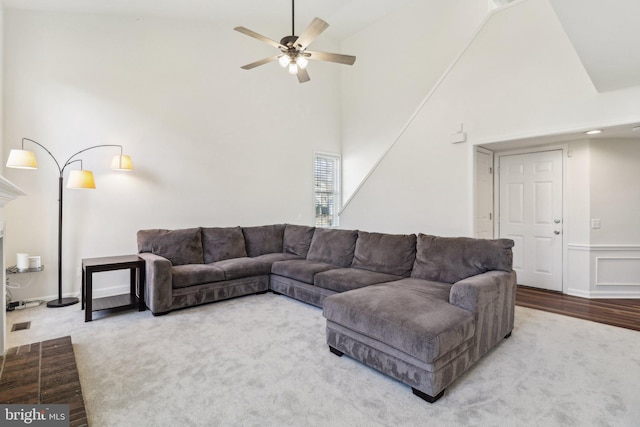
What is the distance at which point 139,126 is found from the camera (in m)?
4.43

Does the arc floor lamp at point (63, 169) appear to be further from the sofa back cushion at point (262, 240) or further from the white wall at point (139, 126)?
the sofa back cushion at point (262, 240)

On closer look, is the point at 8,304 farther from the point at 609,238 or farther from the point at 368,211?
the point at 609,238

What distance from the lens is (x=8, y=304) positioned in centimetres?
364

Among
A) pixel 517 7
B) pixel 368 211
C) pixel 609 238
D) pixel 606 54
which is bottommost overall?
pixel 609 238

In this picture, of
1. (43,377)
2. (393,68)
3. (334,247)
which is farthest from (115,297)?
(393,68)

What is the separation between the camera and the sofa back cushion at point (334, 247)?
4.13 m

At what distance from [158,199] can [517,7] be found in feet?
17.3

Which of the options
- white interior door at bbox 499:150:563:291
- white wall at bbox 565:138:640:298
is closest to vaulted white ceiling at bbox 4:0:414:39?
white interior door at bbox 499:150:563:291

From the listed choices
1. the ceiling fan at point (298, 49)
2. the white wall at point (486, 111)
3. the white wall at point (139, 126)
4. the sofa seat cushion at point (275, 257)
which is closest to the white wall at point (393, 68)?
the white wall at point (486, 111)

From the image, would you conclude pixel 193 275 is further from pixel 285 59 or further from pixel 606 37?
pixel 606 37

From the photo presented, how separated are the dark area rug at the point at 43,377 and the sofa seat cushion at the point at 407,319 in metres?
1.70

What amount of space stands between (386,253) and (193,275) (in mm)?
2314

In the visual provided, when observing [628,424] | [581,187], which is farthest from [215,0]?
[628,424]

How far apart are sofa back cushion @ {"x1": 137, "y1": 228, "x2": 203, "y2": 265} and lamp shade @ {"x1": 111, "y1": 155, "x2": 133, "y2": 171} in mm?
846
